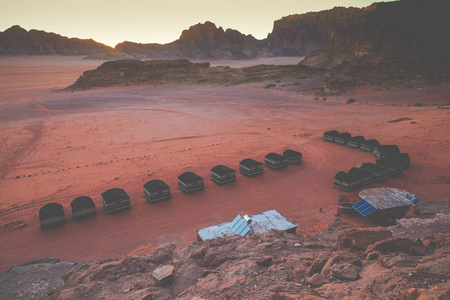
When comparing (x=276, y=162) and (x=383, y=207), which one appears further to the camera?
(x=276, y=162)

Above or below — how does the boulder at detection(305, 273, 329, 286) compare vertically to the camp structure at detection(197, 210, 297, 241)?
above

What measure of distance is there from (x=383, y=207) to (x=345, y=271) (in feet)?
25.4

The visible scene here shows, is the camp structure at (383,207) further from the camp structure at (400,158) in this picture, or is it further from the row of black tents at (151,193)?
the row of black tents at (151,193)

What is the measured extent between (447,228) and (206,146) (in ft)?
58.1

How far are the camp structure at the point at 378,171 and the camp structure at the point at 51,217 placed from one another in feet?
55.2

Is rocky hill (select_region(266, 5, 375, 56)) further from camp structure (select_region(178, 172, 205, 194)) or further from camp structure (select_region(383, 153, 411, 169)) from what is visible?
camp structure (select_region(178, 172, 205, 194))

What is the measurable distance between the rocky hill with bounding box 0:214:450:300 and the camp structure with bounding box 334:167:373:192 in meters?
5.20

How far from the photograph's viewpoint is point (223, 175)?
631 inches

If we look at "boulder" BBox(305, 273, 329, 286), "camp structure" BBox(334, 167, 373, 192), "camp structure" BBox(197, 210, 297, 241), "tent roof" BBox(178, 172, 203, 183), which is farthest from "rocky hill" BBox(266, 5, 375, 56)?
"boulder" BBox(305, 273, 329, 286)

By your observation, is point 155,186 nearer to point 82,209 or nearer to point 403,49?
point 82,209

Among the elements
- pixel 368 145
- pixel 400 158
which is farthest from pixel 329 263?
pixel 368 145

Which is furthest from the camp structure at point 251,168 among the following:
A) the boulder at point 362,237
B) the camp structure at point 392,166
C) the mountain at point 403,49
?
the mountain at point 403,49

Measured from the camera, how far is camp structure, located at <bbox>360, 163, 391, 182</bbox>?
15.5 meters

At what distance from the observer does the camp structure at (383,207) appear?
38.7ft
